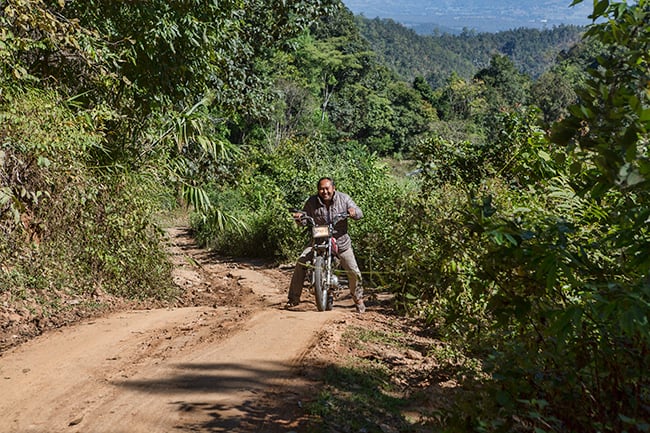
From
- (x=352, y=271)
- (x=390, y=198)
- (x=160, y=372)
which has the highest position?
(x=390, y=198)

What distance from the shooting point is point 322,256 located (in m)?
9.49

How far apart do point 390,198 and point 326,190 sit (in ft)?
11.6

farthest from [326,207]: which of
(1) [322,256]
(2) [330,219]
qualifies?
(1) [322,256]

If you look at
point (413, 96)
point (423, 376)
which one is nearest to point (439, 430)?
point (423, 376)

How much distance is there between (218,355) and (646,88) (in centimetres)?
414

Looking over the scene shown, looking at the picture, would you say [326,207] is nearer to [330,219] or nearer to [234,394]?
[330,219]

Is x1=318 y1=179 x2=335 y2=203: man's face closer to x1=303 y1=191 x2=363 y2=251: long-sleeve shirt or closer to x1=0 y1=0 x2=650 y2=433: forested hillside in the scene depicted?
x1=303 y1=191 x2=363 y2=251: long-sleeve shirt

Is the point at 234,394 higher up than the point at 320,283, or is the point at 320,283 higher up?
the point at 234,394

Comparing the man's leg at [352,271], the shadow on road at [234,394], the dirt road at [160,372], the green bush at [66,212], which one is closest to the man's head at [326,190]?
the man's leg at [352,271]

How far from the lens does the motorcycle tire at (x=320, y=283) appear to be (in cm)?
929

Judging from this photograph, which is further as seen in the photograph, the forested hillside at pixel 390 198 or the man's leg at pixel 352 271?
the man's leg at pixel 352 271

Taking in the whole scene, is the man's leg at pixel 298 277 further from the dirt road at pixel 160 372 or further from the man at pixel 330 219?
the dirt road at pixel 160 372

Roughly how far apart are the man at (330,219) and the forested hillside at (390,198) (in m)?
0.68

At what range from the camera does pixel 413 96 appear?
257 ft
